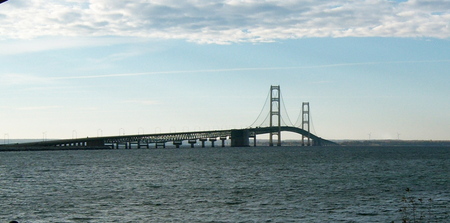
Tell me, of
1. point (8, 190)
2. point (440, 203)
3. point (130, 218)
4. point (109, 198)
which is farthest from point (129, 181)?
point (440, 203)

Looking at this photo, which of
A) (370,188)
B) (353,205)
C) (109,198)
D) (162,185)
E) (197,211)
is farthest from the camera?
(162,185)

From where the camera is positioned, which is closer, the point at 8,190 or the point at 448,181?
the point at 8,190

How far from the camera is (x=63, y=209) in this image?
3306 cm

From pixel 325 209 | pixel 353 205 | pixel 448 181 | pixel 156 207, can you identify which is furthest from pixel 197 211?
pixel 448 181

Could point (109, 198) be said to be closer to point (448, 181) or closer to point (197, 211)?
point (197, 211)

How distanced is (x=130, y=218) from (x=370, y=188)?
22.1 m

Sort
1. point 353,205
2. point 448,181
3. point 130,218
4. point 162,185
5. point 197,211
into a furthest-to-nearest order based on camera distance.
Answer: point 448,181 → point 162,185 → point 353,205 → point 197,211 → point 130,218

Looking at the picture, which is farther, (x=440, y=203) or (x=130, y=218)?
(x=440, y=203)

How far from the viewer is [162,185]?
159ft

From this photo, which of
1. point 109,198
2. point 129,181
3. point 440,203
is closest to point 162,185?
point 129,181

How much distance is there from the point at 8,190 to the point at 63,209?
46.8ft

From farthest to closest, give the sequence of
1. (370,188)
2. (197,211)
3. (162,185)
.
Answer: (162,185) < (370,188) < (197,211)

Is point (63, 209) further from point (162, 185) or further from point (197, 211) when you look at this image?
point (162, 185)

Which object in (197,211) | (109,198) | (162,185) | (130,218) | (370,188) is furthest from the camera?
(162,185)
